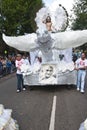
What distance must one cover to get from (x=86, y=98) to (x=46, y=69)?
371 centimetres

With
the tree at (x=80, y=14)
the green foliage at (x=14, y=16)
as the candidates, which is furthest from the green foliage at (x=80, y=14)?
the green foliage at (x=14, y=16)

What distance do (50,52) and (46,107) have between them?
20.3 ft

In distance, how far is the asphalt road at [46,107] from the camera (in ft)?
31.3

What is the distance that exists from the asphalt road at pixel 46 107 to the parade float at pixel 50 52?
0.58 metres

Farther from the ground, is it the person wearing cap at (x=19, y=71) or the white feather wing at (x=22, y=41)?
the white feather wing at (x=22, y=41)

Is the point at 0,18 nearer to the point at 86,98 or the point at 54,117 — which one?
the point at 86,98

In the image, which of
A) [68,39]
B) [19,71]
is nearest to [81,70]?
[68,39]

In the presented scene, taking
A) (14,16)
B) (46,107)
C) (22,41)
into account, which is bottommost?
(46,107)

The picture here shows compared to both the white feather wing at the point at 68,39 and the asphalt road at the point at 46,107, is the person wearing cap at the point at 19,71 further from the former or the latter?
the white feather wing at the point at 68,39

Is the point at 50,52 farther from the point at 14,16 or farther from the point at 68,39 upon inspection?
the point at 14,16

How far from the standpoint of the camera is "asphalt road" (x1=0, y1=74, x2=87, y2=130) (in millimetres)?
9555

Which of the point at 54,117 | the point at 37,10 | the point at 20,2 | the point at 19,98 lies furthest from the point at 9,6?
the point at 54,117

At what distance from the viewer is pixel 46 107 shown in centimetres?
1227

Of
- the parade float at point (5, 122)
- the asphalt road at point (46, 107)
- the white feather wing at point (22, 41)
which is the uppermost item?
the white feather wing at point (22, 41)
